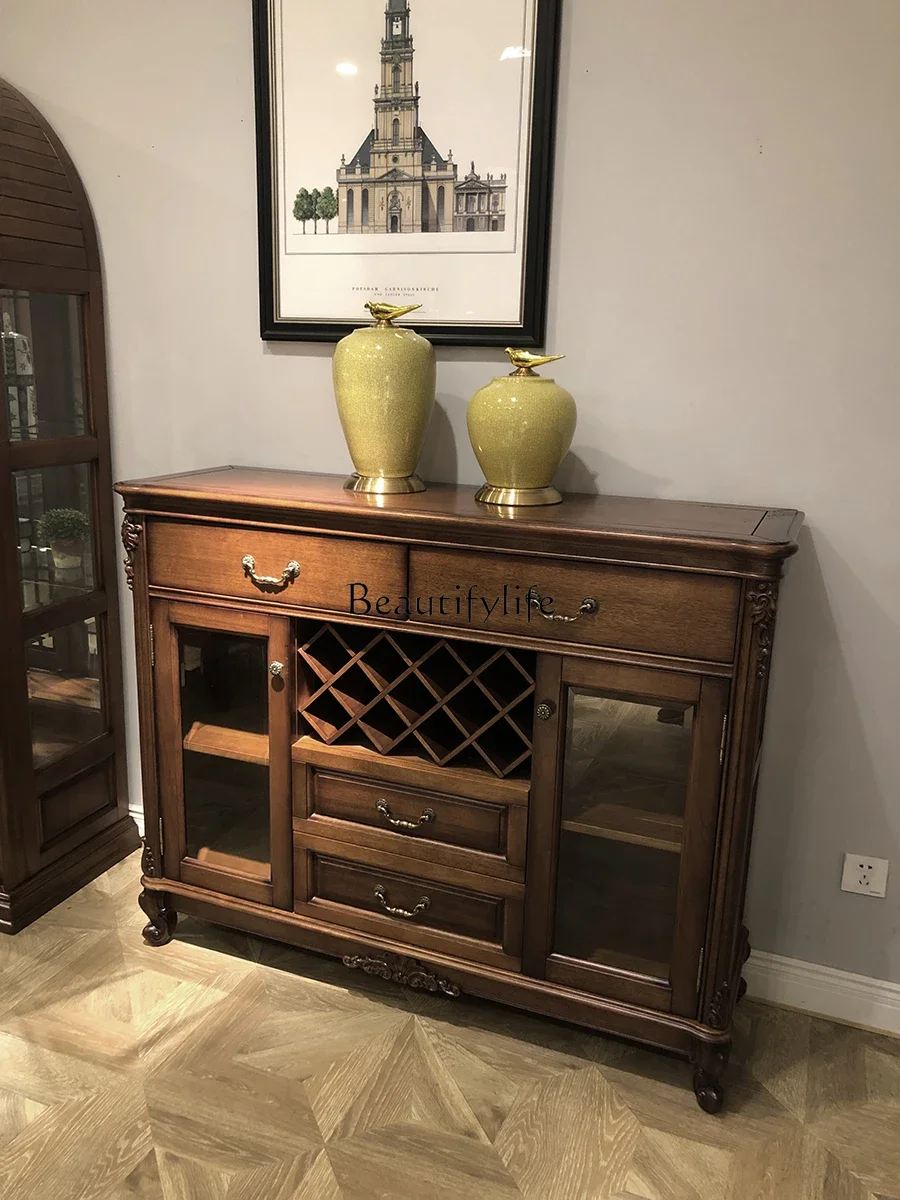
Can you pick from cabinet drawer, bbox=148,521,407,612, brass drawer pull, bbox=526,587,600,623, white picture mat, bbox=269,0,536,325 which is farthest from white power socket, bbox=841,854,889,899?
white picture mat, bbox=269,0,536,325

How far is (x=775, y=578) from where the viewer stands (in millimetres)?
1539

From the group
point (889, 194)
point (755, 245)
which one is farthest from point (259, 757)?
point (889, 194)

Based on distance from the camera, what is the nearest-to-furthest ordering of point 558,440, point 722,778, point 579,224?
point 722,778 → point 558,440 → point 579,224

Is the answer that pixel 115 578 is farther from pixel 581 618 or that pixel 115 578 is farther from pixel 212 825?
pixel 581 618

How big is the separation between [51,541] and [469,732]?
1.20 m

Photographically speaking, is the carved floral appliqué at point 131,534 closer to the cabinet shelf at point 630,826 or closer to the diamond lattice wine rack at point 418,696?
the diamond lattice wine rack at point 418,696

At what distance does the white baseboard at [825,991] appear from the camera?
202 cm

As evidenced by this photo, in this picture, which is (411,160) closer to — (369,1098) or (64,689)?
(64,689)

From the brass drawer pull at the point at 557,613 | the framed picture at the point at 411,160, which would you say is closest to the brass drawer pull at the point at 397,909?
the brass drawer pull at the point at 557,613

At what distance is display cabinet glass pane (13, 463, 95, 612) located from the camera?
224cm

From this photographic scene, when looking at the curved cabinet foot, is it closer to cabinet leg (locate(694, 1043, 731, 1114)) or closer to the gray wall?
cabinet leg (locate(694, 1043, 731, 1114))

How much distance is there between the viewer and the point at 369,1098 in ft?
5.87

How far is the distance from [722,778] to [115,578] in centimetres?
166

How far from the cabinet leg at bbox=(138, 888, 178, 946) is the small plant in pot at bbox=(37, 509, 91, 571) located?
835 millimetres
